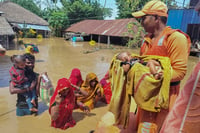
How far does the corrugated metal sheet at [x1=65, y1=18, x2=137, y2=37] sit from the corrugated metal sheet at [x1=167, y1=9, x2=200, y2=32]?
479 cm

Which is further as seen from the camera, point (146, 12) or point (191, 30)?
point (191, 30)

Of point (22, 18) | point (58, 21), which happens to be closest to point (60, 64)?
point (22, 18)

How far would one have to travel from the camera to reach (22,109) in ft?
12.2

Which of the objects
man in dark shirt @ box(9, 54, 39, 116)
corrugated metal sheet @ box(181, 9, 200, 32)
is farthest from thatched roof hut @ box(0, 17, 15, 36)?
corrugated metal sheet @ box(181, 9, 200, 32)

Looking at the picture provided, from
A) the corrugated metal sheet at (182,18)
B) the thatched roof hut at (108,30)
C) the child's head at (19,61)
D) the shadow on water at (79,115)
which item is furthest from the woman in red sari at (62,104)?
the thatched roof hut at (108,30)

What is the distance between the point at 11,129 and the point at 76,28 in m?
26.2

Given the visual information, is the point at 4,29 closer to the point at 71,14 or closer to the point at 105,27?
the point at 105,27

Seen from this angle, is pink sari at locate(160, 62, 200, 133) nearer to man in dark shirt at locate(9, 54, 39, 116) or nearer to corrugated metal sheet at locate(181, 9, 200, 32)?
man in dark shirt at locate(9, 54, 39, 116)

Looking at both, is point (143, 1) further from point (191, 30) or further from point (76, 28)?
point (76, 28)

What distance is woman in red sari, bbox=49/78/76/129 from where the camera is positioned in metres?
2.94

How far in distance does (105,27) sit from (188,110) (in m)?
23.8

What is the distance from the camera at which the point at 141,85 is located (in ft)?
5.37

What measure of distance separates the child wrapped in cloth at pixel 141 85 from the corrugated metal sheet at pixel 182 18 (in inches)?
603

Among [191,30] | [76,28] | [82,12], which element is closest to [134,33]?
[191,30]
